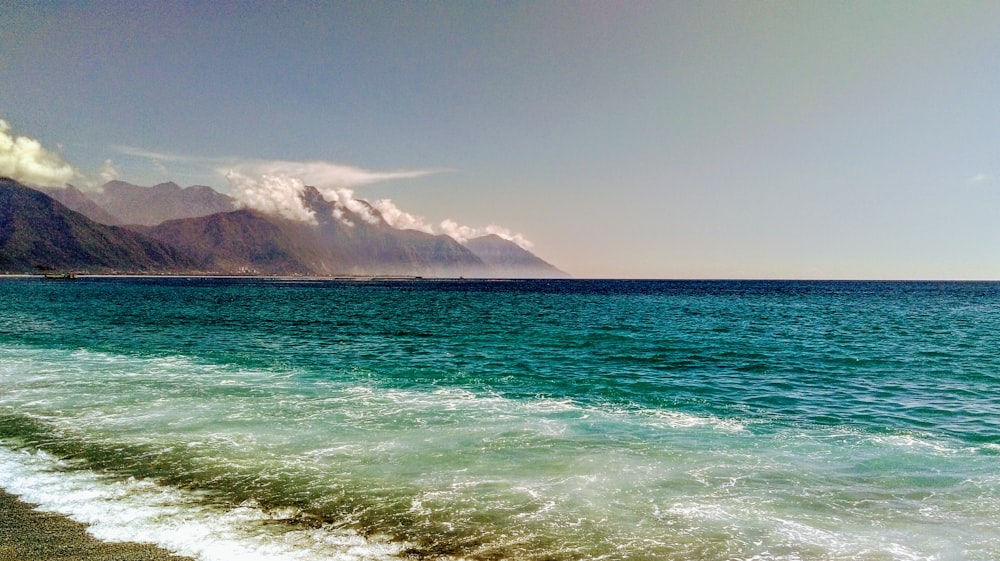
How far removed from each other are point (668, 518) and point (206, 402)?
15.5 metres

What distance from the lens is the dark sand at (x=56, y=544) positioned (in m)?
7.21

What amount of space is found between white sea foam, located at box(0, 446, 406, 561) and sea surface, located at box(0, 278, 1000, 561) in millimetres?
46

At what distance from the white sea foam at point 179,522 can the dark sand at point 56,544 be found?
0.60ft

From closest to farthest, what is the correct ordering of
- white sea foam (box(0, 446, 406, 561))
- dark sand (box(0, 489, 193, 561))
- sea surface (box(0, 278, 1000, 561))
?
1. dark sand (box(0, 489, 193, 561))
2. white sea foam (box(0, 446, 406, 561))
3. sea surface (box(0, 278, 1000, 561))

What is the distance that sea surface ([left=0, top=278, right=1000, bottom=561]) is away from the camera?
8.31 metres

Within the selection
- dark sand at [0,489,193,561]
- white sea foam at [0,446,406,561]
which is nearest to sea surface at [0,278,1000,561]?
white sea foam at [0,446,406,561]

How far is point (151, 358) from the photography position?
2848 cm

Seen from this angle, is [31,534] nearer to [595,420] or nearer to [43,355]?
[595,420]

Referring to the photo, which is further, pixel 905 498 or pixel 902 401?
pixel 902 401

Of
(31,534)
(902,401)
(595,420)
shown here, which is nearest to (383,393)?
(595,420)

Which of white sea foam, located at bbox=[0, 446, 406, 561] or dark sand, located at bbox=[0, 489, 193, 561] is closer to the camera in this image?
dark sand, located at bbox=[0, 489, 193, 561]

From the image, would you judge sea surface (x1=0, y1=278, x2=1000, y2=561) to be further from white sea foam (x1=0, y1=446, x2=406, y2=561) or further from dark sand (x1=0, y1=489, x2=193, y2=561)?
dark sand (x1=0, y1=489, x2=193, y2=561)

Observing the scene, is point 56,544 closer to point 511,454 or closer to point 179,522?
point 179,522

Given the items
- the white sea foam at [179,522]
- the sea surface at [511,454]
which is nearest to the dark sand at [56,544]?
the white sea foam at [179,522]
